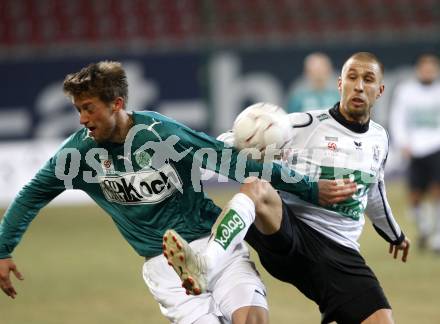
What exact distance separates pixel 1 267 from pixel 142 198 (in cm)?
91

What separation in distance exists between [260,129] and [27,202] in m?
1.30

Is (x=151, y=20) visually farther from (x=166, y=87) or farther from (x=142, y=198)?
(x=142, y=198)

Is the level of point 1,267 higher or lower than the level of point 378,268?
higher

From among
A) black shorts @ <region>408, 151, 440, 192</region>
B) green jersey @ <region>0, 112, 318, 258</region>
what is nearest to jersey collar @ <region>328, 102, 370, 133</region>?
green jersey @ <region>0, 112, 318, 258</region>

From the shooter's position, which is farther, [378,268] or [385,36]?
[385,36]

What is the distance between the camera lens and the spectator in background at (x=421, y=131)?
10086 millimetres

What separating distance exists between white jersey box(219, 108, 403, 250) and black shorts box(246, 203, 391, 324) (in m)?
0.08

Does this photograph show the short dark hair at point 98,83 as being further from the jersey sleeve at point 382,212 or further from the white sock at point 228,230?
the jersey sleeve at point 382,212

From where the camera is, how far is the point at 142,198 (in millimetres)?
4645

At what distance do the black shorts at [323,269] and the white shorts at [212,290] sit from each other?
30 centimetres

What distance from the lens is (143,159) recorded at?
4.64m

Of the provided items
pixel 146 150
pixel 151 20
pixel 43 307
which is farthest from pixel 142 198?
pixel 151 20

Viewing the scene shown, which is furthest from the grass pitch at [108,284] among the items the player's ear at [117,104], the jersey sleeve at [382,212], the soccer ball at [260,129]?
the player's ear at [117,104]

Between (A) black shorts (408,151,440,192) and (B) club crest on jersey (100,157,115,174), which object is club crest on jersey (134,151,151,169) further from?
(A) black shorts (408,151,440,192)
